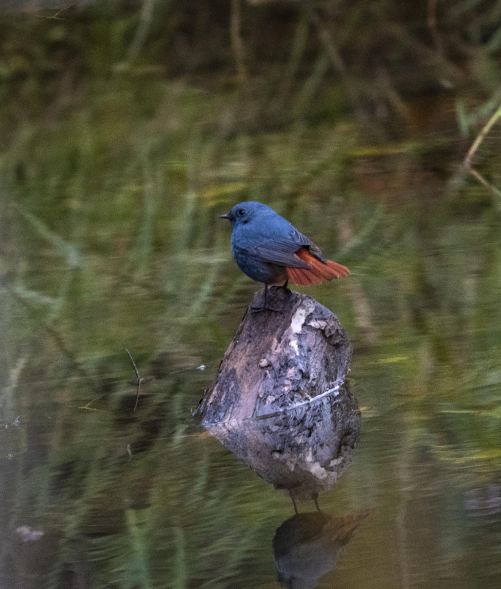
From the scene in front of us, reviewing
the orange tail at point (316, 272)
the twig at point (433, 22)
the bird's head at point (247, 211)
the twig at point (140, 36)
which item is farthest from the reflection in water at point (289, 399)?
the twig at point (140, 36)

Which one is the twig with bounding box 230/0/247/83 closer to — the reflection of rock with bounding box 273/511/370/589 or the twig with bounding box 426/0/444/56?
the twig with bounding box 426/0/444/56

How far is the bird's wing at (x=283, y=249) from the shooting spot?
11.5 ft

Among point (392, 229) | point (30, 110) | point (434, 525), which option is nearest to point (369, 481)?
point (434, 525)

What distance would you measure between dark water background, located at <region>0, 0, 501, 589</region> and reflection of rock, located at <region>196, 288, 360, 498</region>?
0.32ft

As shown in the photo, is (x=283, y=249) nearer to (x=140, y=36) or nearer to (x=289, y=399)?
(x=289, y=399)

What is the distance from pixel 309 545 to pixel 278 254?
1.25m

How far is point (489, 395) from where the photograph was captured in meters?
3.42

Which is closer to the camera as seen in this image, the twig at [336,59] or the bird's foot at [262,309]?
the bird's foot at [262,309]

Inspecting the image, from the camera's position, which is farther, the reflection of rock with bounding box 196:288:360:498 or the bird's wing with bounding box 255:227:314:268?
the bird's wing with bounding box 255:227:314:268

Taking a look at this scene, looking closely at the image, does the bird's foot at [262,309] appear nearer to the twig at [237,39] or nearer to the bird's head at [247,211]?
the bird's head at [247,211]

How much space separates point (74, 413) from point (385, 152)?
3852mm

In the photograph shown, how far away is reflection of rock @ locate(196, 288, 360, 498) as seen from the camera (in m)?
3.27

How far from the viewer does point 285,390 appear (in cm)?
351

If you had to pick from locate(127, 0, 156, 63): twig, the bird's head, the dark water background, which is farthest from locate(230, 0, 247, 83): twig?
the bird's head
